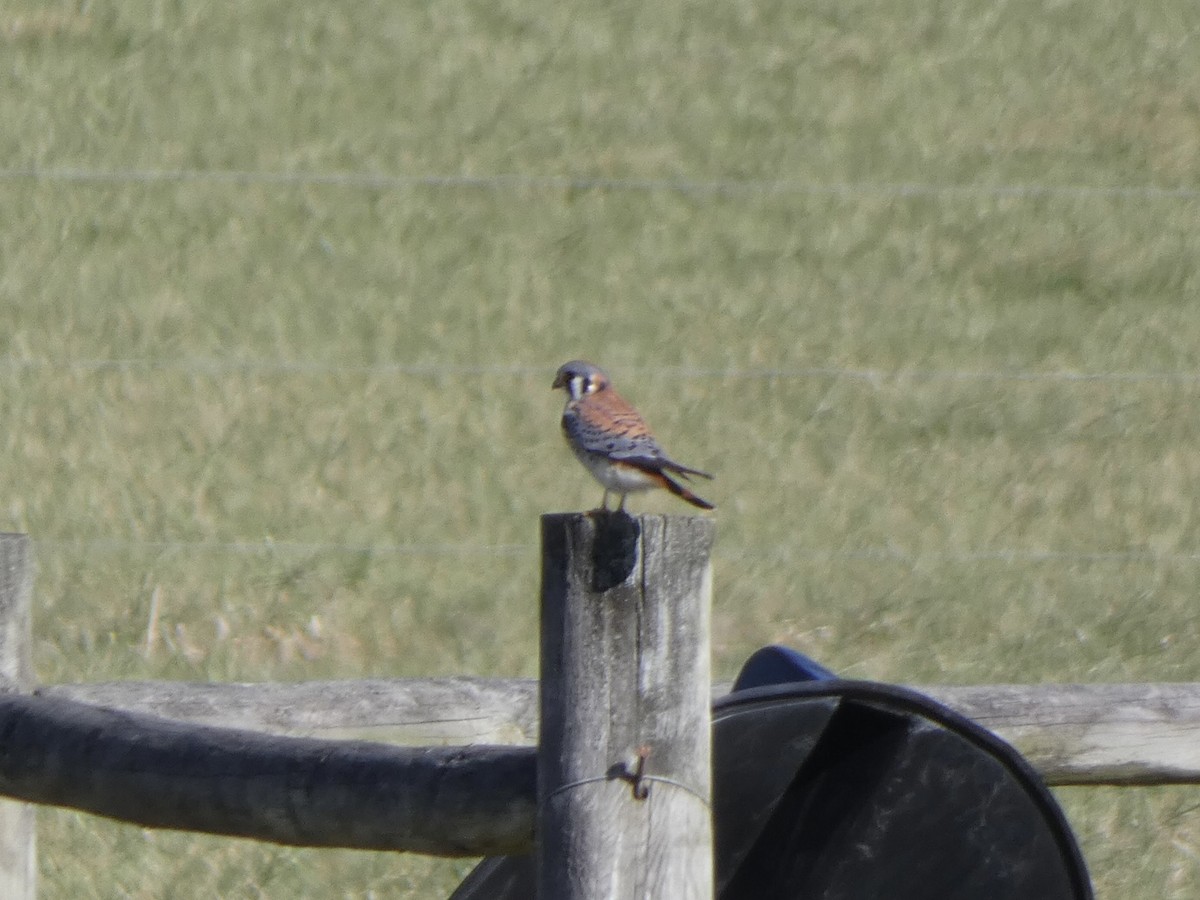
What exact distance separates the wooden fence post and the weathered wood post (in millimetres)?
1280

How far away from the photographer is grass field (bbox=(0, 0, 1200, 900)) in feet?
20.5

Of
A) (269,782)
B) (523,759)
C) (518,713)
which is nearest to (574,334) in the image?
(518,713)

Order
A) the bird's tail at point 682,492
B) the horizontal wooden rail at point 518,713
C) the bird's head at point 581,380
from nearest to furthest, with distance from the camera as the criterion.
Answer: the bird's tail at point 682,492 < the horizontal wooden rail at point 518,713 < the bird's head at point 581,380

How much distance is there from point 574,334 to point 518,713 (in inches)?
173

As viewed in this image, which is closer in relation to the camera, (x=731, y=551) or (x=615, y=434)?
(x=615, y=434)

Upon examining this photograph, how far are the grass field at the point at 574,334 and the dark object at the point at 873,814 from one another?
7.47 feet

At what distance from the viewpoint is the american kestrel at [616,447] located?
342 centimetres

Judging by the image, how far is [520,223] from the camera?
8.91 meters

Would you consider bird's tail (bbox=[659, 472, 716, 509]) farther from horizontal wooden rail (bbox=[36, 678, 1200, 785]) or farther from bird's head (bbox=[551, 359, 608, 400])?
bird's head (bbox=[551, 359, 608, 400])

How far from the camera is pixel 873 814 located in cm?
284

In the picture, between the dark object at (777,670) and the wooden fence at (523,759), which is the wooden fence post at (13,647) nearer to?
the wooden fence at (523,759)

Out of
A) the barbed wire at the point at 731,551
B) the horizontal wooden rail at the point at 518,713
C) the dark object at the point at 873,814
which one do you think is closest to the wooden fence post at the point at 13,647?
the horizontal wooden rail at the point at 518,713

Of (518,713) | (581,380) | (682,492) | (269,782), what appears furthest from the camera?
(581,380)

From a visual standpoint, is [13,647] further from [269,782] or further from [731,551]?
[731,551]
